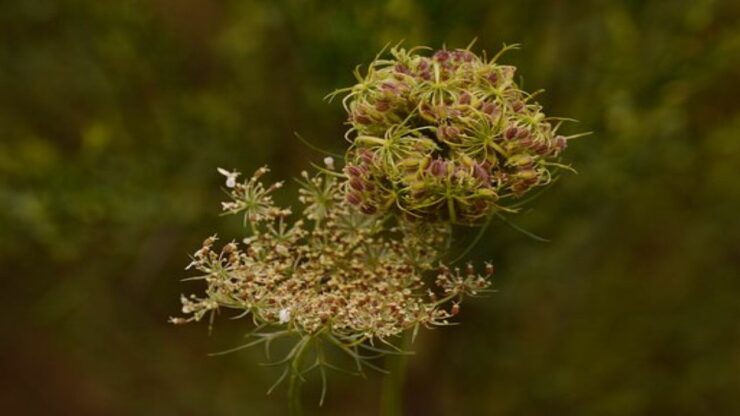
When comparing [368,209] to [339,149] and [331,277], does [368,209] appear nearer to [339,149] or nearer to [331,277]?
[331,277]

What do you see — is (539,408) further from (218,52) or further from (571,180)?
(218,52)

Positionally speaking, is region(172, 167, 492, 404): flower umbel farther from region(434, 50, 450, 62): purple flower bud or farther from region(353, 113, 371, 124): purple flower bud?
region(434, 50, 450, 62): purple flower bud

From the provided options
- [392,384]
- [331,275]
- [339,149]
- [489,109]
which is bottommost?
[392,384]

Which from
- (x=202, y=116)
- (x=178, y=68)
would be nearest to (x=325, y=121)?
(x=202, y=116)

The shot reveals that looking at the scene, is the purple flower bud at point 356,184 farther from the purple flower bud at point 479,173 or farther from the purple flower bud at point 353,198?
the purple flower bud at point 479,173

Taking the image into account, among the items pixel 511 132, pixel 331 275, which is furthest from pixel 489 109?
pixel 331 275
